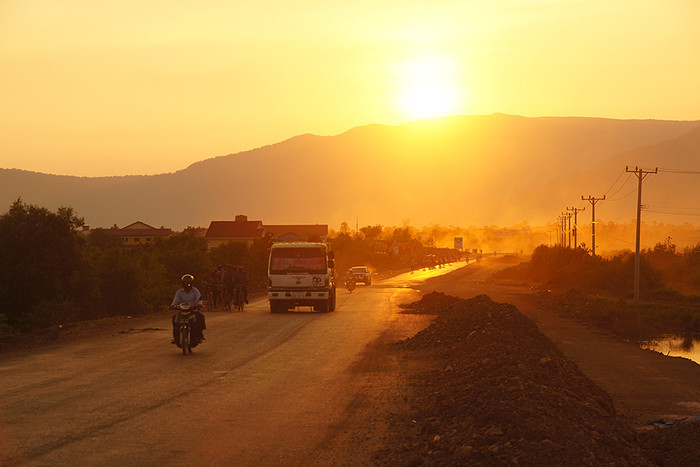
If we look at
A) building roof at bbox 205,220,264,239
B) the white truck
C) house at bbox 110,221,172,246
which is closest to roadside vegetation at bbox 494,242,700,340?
the white truck

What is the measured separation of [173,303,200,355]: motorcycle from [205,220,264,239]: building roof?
145101 mm

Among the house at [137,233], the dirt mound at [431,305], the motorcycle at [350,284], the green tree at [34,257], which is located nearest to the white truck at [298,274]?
the dirt mound at [431,305]

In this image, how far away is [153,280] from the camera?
154ft

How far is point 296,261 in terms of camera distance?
36375 mm

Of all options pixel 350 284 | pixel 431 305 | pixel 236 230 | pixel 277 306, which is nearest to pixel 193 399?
pixel 277 306

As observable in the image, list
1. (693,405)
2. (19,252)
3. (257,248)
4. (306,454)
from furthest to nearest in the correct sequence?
(257,248) → (19,252) → (693,405) → (306,454)

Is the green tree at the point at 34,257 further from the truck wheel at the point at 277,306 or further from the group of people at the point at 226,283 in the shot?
the truck wheel at the point at 277,306

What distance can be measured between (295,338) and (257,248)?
61.2 m

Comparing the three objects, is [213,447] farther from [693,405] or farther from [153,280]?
[153,280]

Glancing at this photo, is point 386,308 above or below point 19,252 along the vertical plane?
below

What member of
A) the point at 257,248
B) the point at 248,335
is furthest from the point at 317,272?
the point at 257,248

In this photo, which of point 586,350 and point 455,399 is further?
point 586,350

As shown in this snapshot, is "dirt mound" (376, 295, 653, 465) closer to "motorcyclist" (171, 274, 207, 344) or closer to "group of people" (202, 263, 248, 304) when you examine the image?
"motorcyclist" (171, 274, 207, 344)

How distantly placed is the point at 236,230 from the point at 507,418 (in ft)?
535
